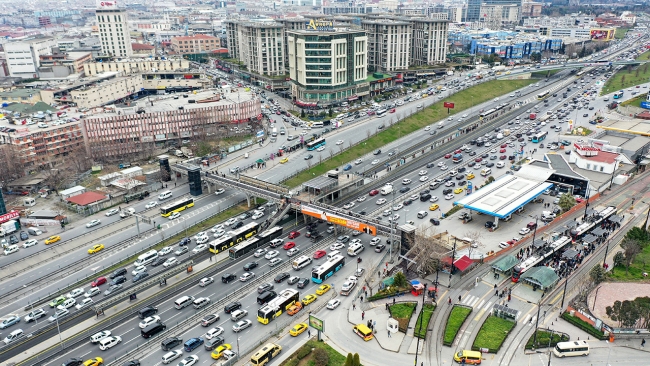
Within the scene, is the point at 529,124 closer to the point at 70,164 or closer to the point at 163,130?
the point at 163,130

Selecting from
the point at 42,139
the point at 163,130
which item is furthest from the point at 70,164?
the point at 163,130

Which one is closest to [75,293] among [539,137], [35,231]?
[35,231]

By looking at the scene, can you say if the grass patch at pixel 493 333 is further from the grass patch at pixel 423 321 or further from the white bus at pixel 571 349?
the grass patch at pixel 423 321

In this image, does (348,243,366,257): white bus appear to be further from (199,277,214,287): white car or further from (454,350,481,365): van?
(454,350,481,365): van

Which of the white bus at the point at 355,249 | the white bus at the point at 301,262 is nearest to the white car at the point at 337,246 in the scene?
the white bus at the point at 355,249

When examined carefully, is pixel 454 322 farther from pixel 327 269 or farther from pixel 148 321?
pixel 148 321

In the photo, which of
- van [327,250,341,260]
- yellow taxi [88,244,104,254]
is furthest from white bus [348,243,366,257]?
yellow taxi [88,244,104,254]
